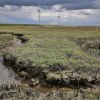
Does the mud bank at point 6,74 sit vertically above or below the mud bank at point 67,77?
below

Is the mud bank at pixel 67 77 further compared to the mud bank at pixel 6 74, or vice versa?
the mud bank at pixel 6 74

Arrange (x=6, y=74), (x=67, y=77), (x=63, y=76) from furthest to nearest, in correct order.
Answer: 1. (x=6, y=74)
2. (x=63, y=76)
3. (x=67, y=77)

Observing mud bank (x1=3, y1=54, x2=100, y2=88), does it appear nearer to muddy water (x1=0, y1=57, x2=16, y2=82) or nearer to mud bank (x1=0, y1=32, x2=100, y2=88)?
mud bank (x1=0, y1=32, x2=100, y2=88)

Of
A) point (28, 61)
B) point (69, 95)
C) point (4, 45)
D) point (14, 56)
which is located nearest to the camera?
point (69, 95)

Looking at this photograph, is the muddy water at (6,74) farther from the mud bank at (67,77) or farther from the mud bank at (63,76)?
the mud bank at (67,77)

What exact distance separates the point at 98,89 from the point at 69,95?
604 cm

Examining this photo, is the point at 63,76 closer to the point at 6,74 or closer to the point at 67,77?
the point at 67,77

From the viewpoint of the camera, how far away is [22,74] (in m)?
32.2

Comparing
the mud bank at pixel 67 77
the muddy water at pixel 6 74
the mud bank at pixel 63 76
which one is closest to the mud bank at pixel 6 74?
the muddy water at pixel 6 74

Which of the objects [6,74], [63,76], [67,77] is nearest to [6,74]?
[6,74]

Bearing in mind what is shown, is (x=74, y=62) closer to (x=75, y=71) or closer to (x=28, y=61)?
(x=75, y=71)

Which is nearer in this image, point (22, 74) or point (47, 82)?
point (47, 82)

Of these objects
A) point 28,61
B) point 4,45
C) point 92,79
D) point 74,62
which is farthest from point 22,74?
point 4,45

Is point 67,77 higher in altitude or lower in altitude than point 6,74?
higher
